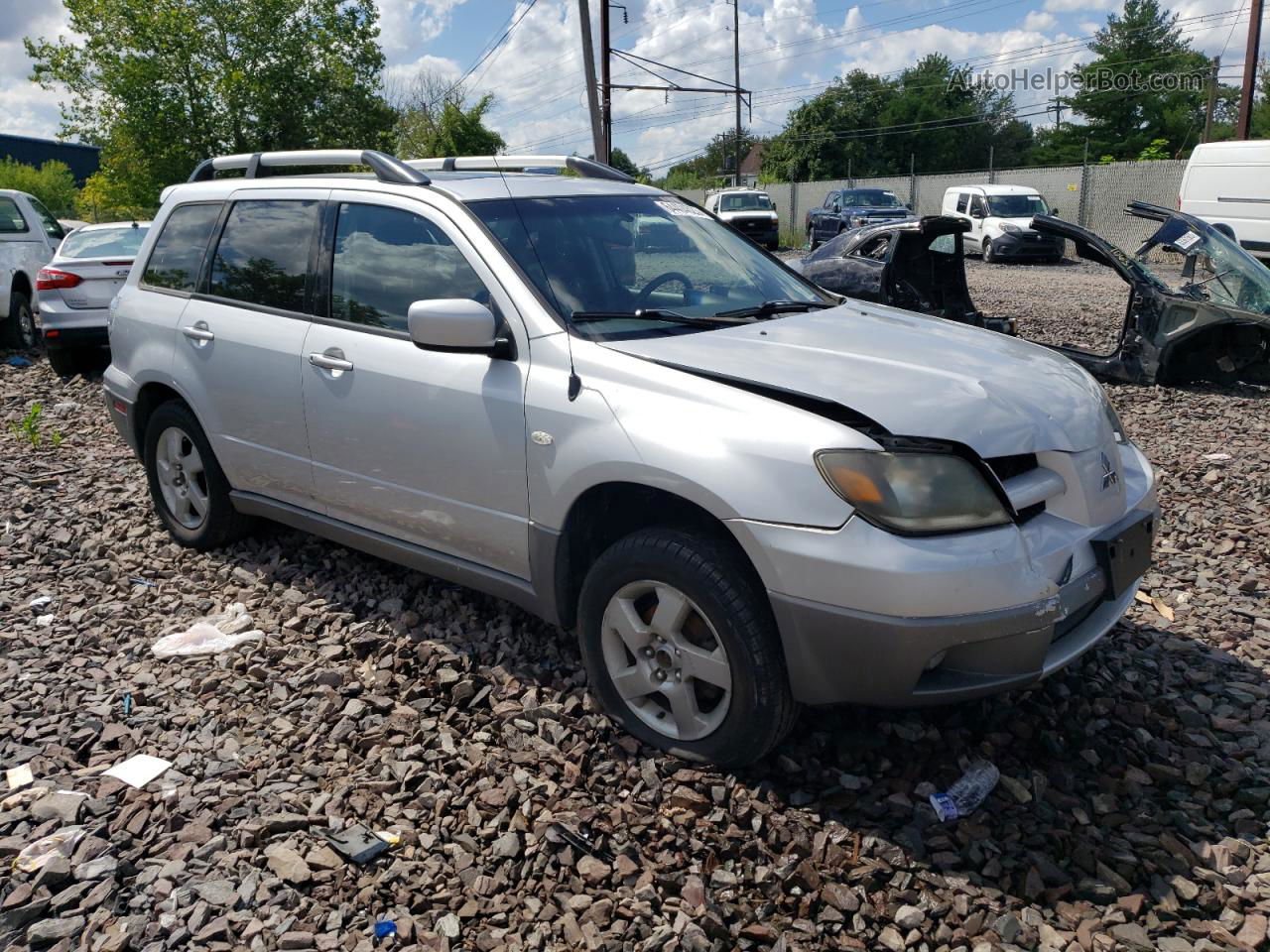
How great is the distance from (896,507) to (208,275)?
3686mm

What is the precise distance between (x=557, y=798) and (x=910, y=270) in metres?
7.02

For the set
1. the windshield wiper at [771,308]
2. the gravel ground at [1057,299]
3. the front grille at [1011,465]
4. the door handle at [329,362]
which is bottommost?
the gravel ground at [1057,299]

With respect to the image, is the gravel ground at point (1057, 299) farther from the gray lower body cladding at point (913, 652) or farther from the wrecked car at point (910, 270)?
the gray lower body cladding at point (913, 652)

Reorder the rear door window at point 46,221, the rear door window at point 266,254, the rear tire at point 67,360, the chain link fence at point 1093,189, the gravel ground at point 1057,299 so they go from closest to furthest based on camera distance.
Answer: the rear door window at point 266,254 < the rear tire at point 67,360 < the gravel ground at point 1057,299 < the rear door window at point 46,221 < the chain link fence at point 1093,189

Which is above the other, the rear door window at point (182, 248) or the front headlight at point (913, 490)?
the rear door window at point (182, 248)

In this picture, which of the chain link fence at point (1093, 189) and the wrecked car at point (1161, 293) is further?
the chain link fence at point (1093, 189)

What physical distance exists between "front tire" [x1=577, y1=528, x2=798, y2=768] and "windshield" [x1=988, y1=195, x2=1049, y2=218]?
26.8 meters

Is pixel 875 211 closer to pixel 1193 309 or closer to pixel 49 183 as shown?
pixel 1193 309

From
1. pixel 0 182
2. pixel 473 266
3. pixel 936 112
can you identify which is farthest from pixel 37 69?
pixel 936 112

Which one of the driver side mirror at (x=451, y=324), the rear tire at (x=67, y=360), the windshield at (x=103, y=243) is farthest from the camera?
the windshield at (x=103, y=243)

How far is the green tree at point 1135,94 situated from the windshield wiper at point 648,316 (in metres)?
65.3

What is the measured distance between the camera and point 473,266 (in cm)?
384

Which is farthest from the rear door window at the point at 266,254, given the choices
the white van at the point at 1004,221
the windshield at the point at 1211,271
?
the white van at the point at 1004,221

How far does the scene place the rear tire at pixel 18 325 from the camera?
12.6 m
